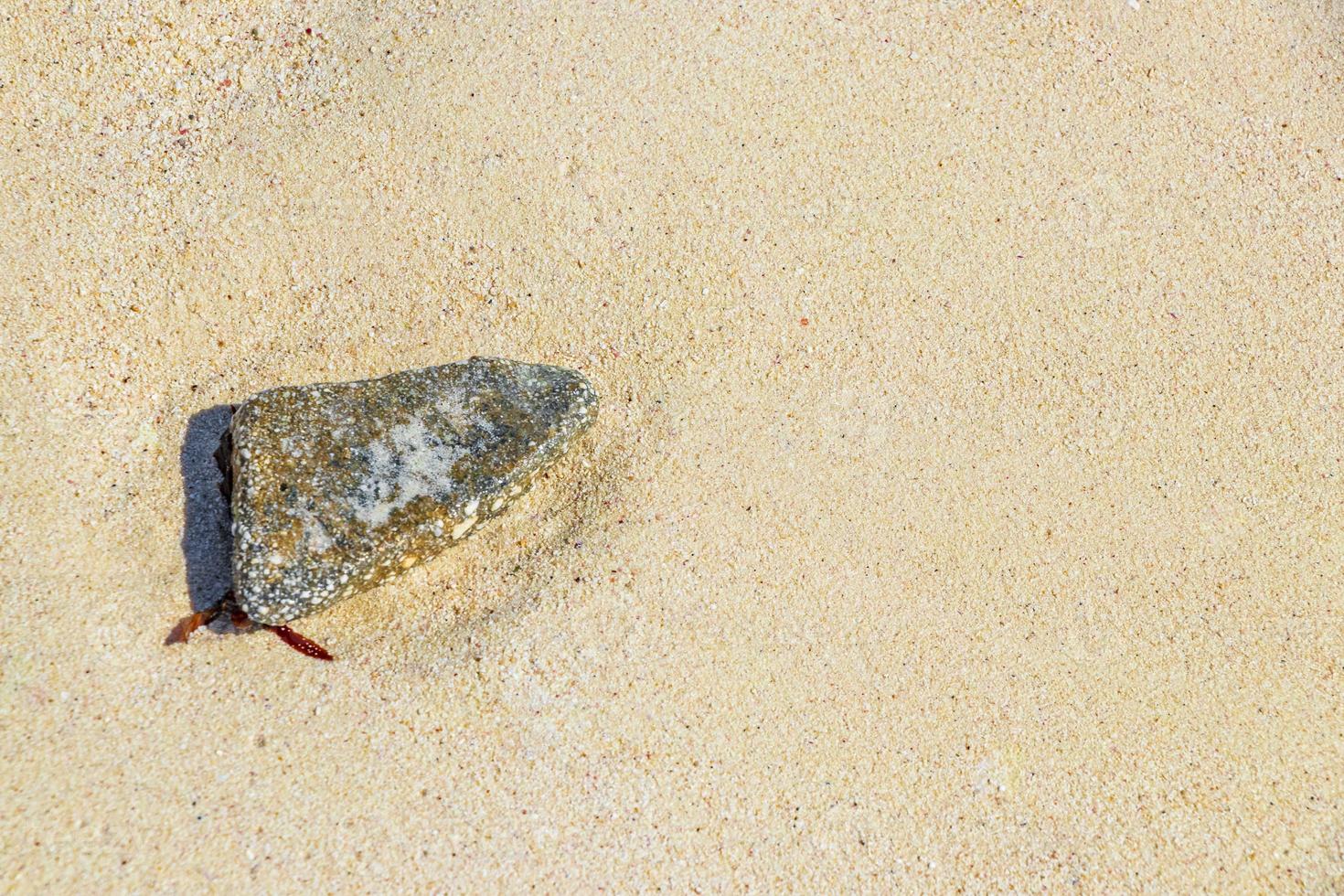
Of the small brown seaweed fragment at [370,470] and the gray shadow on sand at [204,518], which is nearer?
the small brown seaweed fragment at [370,470]

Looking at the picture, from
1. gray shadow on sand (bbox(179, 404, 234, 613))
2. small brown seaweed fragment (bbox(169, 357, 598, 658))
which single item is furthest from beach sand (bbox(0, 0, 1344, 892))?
small brown seaweed fragment (bbox(169, 357, 598, 658))

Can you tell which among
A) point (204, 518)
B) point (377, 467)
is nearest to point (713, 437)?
point (377, 467)

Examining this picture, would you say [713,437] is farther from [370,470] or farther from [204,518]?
[204,518]

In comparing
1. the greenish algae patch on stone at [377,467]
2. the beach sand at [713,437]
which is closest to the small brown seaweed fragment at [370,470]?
the greenish algae patch on stone at [377,467]

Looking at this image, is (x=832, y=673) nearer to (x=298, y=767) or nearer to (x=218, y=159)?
(x=298, y=767)

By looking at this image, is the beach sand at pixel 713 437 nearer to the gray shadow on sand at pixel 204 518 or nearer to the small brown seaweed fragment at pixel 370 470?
the gray shadow on sand at pixel 204 518

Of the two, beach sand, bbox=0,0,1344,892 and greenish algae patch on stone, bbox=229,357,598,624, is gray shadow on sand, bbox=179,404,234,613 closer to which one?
beach sand, bbox=0,0,1344,892
